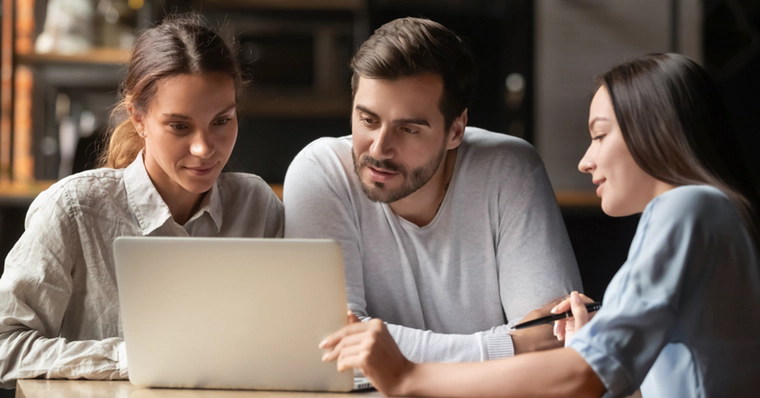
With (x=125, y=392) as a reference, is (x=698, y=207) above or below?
above

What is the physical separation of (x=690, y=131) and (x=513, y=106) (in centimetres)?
286

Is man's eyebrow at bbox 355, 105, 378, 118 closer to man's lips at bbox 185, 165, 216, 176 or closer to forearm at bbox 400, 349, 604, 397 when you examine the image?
man's lips at bbox 185, 165, 216, 176

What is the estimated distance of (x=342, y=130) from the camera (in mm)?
3955

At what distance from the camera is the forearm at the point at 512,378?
91 centimetres

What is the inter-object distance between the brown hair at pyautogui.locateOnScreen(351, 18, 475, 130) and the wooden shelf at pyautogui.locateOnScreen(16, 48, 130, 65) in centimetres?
227

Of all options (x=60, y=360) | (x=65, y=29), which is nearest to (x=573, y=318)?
(x=60, y=360)

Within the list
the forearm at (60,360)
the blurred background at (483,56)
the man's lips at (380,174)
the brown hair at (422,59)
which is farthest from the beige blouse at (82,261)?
the blurred background at (483,56)

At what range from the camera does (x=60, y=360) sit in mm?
1154

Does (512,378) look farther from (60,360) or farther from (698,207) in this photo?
(60,360)

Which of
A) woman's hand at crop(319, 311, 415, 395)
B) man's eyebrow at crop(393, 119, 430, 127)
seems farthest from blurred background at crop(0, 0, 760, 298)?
woman's hand at crop(319, 311, 415, 395)

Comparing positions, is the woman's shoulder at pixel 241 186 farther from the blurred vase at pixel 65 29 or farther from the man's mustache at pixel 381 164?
the blurred vase at pixel 65 29

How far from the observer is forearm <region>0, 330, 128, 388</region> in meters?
1.15

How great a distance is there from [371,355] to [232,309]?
0.66 feet

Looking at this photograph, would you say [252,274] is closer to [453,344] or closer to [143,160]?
[453,344]
